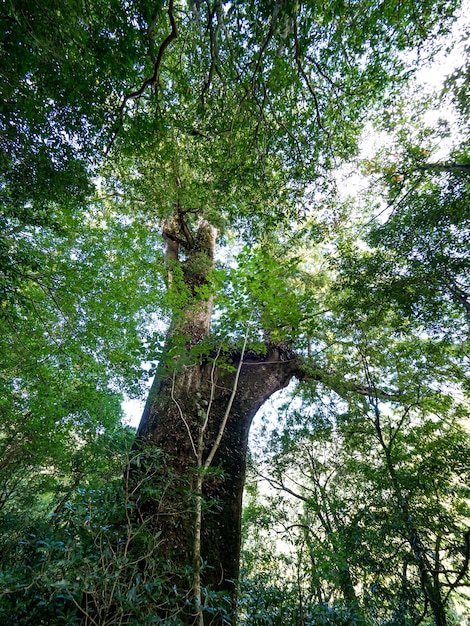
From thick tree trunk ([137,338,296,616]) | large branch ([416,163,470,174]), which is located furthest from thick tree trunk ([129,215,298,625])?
large branch ([416,163,470,174])

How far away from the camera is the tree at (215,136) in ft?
8.02

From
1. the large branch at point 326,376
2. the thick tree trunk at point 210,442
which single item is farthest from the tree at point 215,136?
the large branch at point 326,376

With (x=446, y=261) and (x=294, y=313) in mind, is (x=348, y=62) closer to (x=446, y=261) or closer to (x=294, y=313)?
(x=446, y=261)

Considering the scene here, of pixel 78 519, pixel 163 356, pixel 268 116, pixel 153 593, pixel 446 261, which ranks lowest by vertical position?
pixel 153 593

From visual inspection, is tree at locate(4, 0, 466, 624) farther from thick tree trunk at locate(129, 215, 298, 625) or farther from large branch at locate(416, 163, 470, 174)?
large branch at locate(416, 163, 470, 174)

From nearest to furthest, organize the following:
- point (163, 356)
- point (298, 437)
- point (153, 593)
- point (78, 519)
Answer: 1. point (153, 593)
2. point (78, 519)
3. point (163, 356)
4. point (298, 437)

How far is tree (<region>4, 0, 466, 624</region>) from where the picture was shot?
8.02 ft

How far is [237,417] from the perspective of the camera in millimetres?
3998

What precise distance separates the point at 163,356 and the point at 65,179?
232cm

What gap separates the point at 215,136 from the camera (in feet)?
11.9

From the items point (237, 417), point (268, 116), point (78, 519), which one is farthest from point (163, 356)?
point (268, 116)

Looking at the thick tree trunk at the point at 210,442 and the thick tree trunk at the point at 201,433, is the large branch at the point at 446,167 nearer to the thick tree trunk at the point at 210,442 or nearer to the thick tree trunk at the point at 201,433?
the thick tree trunk at the point at 201,433

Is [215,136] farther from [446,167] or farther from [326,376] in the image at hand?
[326,376]

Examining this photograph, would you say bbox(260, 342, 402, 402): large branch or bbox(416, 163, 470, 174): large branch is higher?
bbox(416, 163, 470, 174): large branch
